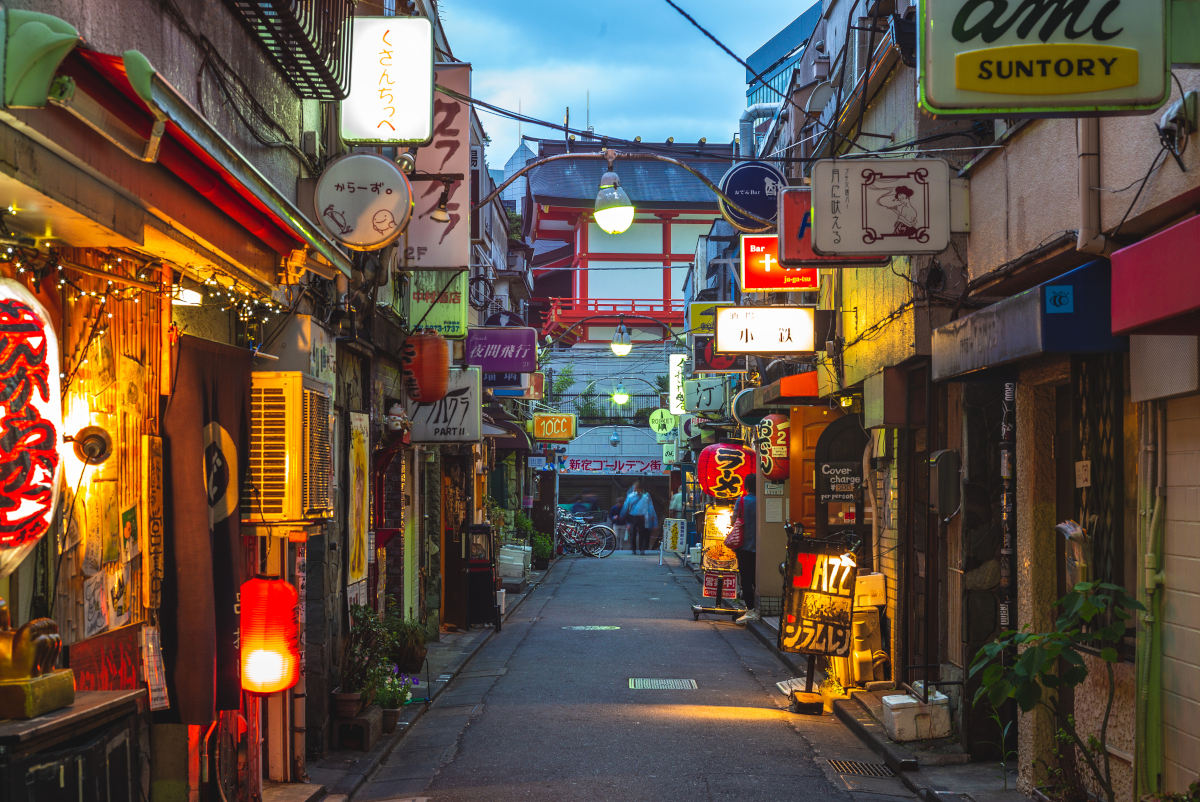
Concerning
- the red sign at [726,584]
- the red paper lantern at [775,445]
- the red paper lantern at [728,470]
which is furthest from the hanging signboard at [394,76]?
the red paper lantern at [728,470]

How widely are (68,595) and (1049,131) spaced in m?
6.98

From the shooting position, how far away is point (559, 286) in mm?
55812

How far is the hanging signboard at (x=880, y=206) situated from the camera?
10.7m

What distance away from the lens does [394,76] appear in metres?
11.0

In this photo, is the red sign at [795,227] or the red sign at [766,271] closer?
the red sign at [795,227]

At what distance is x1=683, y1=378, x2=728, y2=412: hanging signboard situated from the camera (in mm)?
34344

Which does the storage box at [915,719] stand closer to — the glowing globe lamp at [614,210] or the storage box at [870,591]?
the storage box at [870,591]

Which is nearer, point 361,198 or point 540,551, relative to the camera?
point 361,198

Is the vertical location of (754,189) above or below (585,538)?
above

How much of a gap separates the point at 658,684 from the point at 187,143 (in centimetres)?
1148

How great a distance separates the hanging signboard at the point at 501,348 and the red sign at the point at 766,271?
13.9 feet

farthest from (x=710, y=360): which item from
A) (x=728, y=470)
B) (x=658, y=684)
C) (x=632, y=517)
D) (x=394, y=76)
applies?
(x=632, y=517)

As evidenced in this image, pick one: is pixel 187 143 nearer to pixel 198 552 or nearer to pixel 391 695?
pixel 198 552

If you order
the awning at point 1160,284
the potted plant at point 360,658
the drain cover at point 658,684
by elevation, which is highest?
the awning at point 1160,284
